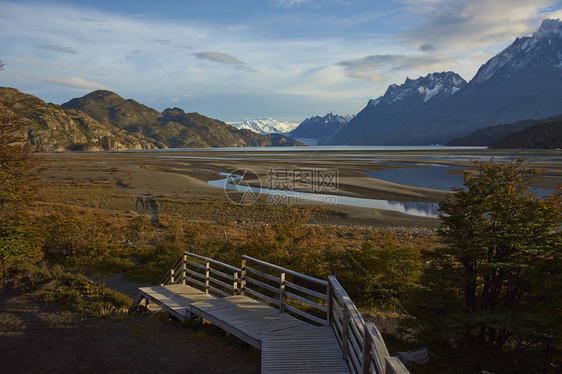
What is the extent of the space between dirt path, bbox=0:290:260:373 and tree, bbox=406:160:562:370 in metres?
4.63

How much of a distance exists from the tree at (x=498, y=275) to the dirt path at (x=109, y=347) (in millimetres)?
4628

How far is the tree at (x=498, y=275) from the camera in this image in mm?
7234

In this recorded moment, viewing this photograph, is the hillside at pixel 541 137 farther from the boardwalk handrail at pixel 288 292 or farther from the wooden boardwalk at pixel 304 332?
the wooden boardwalk at pixel 304 332

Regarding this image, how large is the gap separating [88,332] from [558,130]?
20688cm

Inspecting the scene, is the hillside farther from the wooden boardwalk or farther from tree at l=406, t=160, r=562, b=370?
the wooden boardwalk

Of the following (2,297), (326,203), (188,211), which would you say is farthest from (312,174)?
(2,297)

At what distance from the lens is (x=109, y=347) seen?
26.0 ft

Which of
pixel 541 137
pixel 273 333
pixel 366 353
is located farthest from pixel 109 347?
pixel 541 137

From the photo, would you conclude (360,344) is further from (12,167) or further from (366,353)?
(12,167)

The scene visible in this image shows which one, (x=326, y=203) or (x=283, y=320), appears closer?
(x=283, y=320)

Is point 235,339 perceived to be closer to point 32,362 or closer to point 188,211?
point 32,362

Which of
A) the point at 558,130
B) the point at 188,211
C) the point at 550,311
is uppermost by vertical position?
the point at 558,130

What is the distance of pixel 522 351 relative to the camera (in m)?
7.71

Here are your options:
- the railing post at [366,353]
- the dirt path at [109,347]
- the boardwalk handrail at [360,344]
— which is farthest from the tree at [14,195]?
the railing post at [366,353]
